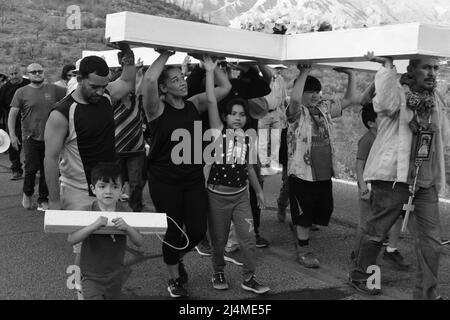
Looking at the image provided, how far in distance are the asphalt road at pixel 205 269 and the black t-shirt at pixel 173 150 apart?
1.00 meters

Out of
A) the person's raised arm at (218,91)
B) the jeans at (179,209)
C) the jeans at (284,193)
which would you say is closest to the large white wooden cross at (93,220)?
the jeans at (179,209)

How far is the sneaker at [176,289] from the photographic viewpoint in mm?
4875

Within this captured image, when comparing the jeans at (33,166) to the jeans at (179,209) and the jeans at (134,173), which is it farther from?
the jeans at (179,209)

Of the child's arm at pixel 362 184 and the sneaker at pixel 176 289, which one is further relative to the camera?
the child's arm at pixel 362 184

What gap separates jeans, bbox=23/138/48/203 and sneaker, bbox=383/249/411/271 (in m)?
4.55

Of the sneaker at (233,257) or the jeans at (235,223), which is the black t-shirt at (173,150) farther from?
the sneaker at (233,257)

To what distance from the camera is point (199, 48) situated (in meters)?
4.82

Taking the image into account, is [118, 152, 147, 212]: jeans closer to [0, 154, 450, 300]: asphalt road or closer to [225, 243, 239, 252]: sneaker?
[0, 154, 450, 300]: asphalt road

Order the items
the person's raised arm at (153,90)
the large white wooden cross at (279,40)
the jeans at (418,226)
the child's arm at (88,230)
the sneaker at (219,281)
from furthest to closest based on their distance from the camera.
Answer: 1. the sneaker at (219,281)
2. the jeans at (418,226)
3. the person's raised arm at (153,90)
4. the large white wooden cross at (279,40)
5. the child's arm at (88,230)

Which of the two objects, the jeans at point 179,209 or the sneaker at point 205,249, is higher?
the jeans at point 179,209

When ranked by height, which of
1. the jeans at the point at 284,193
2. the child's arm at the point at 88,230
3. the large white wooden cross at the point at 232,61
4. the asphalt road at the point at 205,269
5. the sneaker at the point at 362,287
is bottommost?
the asphalt road at the point at 205,269

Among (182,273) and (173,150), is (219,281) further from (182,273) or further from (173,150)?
(173,150)

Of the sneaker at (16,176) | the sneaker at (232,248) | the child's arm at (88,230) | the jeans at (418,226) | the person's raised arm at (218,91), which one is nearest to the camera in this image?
the child's arm at (88,230)
